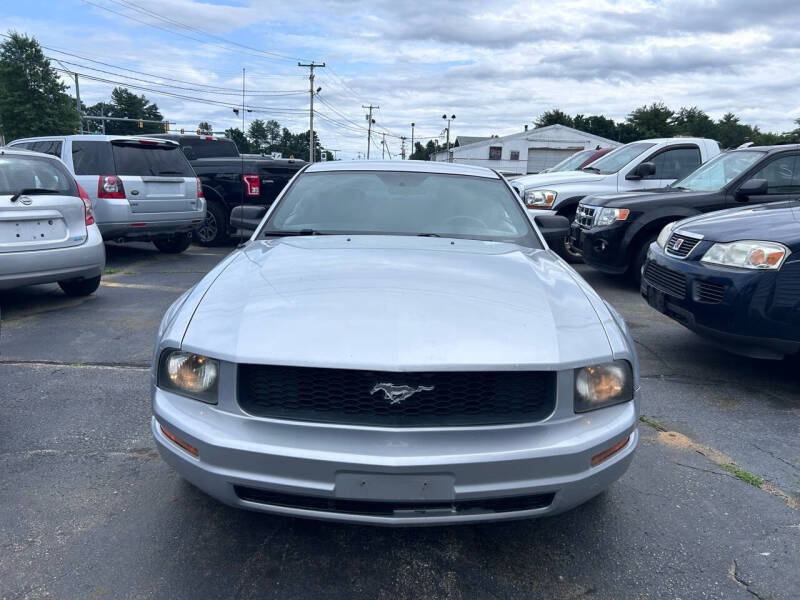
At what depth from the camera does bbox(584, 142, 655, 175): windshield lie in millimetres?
9336

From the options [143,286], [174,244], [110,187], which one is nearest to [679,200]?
[143,286]

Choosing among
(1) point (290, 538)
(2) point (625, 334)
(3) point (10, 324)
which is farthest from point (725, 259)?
(3) point (10, 324)

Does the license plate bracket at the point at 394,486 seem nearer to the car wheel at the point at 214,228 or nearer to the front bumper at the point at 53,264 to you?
the front bumper at the point at 53,264

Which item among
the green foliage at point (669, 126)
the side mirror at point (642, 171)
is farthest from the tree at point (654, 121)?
the side mirror at point (642, 171)

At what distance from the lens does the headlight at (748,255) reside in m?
3.90

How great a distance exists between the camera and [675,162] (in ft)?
29.9

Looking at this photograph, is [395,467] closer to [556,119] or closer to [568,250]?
[568,250]

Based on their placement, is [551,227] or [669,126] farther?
[669,126]

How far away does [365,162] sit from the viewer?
14.0 ft

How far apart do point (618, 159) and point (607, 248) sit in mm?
2995

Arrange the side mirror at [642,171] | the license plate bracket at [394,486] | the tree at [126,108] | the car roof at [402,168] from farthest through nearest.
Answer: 1. the tree at [126,108]
2. the side mirror at [642,171]
3. the car roof at [402,168]
4. the license plate bracket at [394,486]

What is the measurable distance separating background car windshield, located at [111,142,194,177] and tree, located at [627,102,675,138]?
2540 inches

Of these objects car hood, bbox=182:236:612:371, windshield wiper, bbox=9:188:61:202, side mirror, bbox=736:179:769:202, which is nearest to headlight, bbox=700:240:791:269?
car hood, bbox=182:236:612:371

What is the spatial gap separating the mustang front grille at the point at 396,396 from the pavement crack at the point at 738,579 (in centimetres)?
99
